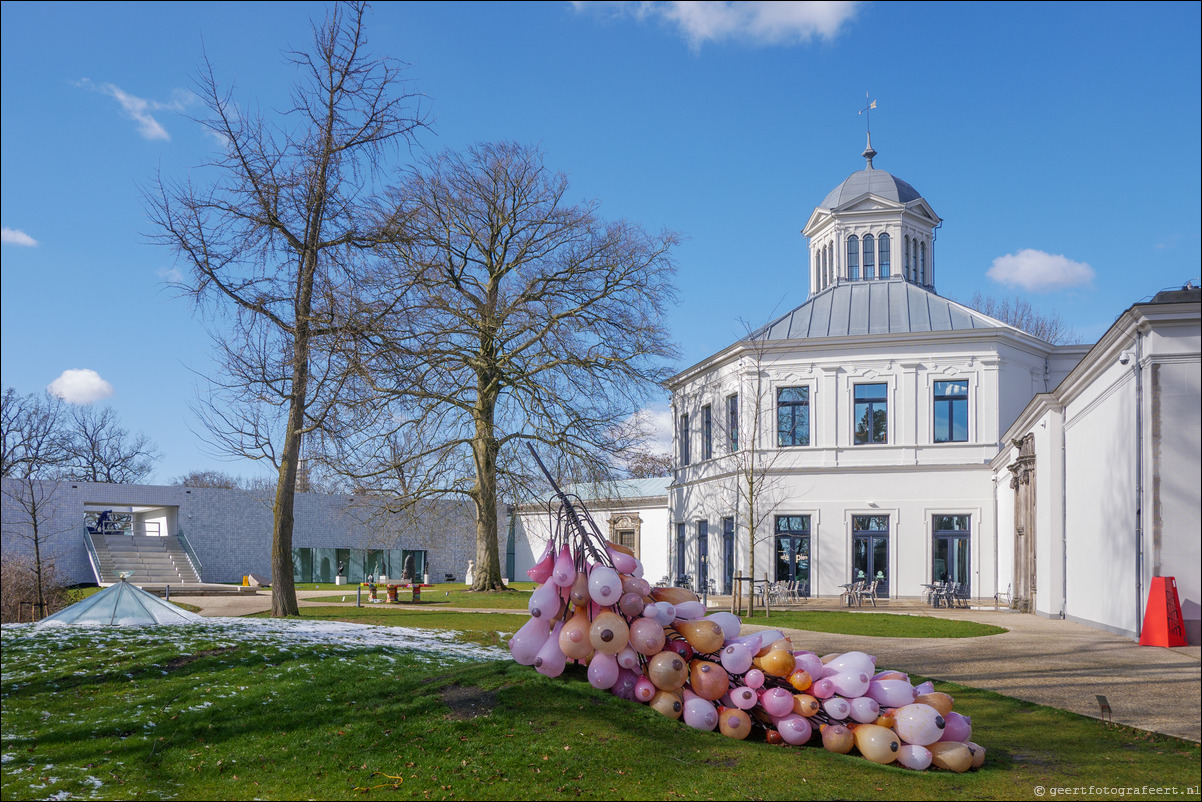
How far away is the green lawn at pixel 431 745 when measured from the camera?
20.9 ft

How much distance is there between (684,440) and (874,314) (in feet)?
27.2

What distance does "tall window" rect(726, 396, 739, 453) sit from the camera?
2969 centimetres

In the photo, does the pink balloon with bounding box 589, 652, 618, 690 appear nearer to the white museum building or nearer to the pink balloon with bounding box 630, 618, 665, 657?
the pink balloon with bounding box 630, 618, 665, 657

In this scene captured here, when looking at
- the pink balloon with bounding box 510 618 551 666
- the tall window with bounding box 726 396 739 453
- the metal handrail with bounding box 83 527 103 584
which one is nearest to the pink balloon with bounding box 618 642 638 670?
the pink balloon with bounding box 510 618 551 666

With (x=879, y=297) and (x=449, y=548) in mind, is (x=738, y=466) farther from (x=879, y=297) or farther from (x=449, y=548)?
(x=449, y=548)

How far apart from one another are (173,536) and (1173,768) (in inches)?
1667

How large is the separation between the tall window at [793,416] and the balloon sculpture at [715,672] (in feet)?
68.9

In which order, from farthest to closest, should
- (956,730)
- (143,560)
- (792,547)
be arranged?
(143,560) → (792,547) → (956,730)

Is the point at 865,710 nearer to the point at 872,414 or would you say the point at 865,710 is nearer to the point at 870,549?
the point at 870,549

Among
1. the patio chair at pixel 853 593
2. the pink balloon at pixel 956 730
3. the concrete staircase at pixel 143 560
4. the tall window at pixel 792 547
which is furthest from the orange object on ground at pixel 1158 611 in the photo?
the concrete staircase at pixel 143 560

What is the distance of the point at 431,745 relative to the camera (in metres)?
6.99

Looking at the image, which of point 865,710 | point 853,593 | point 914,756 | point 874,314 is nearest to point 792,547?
point 853,593

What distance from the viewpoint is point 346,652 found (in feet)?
33.2

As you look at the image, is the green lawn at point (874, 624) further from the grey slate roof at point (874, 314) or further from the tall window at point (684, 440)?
the tall window at point (684, 440)
